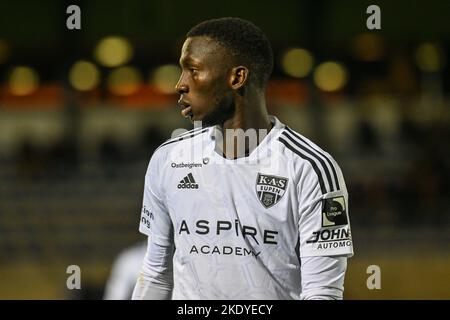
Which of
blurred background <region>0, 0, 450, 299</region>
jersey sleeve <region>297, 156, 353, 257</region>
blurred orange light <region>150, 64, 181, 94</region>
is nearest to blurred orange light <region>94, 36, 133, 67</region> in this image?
blurred background <region>0, 0, 450, 299</region>

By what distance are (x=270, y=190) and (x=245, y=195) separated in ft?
0.38

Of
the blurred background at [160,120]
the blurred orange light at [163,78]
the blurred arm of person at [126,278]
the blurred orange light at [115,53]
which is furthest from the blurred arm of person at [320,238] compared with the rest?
the blurred orange light at [163,78]

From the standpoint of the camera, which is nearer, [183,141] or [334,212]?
[334,212]

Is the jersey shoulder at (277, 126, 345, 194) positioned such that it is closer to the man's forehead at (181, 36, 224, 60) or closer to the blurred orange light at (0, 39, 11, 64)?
the man's forehead at (181, 36, 224, 60)

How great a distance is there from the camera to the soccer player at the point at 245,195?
141 inches

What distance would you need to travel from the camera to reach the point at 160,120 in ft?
57.7

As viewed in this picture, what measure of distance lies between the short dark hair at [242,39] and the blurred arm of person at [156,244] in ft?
1.95

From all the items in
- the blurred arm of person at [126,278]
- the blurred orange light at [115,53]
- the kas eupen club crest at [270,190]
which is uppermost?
the blurred orange light at [115,53]

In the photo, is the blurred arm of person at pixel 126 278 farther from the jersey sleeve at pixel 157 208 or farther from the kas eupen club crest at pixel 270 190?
the kas eupen club crest at pixel 270 190

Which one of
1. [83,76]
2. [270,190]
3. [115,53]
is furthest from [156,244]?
[83,76]

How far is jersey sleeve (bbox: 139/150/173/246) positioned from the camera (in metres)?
3.83

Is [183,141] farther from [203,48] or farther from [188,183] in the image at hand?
[203,48]

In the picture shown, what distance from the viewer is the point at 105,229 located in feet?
47.4
